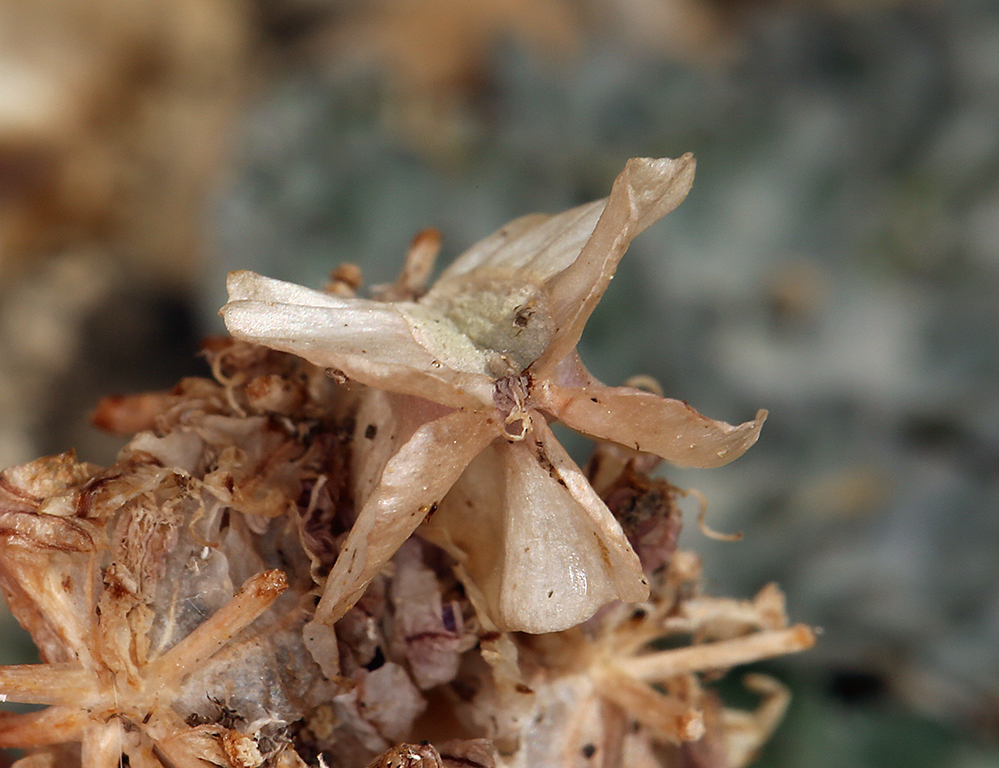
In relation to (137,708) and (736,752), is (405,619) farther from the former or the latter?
(736,752)

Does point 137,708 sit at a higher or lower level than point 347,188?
lower

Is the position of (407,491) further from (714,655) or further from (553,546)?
(714,655)

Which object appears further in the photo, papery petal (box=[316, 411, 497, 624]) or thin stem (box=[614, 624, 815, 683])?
thin stem (box=[614, 624, 815, 683])

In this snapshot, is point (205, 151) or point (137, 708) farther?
point (205, 151)

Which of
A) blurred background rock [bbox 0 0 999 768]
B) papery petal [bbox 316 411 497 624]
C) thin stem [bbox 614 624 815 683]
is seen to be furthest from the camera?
blurred background rock [bbox 0 0 999 768]

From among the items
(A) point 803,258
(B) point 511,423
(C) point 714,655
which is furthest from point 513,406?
(A) point 803,258

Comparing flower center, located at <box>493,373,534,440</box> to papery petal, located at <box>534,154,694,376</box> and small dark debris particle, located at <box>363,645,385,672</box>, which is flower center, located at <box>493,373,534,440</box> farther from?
small dark debris particle, located at <box>363,645,385,672</box>

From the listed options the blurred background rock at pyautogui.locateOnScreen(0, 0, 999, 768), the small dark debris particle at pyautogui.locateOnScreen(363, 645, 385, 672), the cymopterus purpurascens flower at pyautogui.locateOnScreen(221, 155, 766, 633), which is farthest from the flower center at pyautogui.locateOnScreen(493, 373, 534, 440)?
the blurred background rock at pyautogui.locateOnScreen(0, 0, 999, 768)

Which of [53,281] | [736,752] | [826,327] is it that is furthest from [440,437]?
[53,281]
